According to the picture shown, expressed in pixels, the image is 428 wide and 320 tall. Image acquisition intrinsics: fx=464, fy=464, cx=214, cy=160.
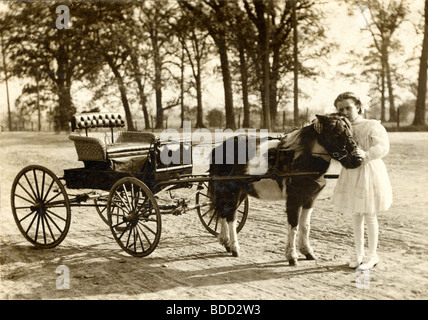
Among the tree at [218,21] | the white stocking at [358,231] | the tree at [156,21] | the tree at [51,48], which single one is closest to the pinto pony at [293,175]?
the white stocking at [358,231]

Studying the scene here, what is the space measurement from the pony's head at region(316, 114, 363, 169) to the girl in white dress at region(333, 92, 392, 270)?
0.28 feet

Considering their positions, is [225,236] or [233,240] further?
[225,236]

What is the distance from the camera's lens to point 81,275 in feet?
17.4

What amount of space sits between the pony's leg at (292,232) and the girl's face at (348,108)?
1.20 m

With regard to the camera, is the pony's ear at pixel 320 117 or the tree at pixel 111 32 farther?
the tree at pixel 111 32

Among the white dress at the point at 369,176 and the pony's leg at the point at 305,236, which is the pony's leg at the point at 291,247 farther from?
the white dress at the point at 369,176

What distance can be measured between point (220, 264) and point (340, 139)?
2.09 metres

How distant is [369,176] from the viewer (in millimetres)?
4926

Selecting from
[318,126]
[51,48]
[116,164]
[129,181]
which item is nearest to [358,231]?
[318,126]

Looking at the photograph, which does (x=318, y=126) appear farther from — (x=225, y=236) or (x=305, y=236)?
(x=225, y=236)

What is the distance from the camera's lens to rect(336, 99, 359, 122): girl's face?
5.00 metres

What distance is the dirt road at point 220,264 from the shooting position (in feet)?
15.4

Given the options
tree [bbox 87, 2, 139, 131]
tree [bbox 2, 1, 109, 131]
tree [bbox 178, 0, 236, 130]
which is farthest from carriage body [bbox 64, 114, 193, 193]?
tree [bbox 87, 2, 139, 131]

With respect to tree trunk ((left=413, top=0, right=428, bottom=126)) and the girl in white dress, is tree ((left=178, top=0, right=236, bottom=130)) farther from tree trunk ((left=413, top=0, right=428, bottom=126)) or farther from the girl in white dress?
the girl in white dress
